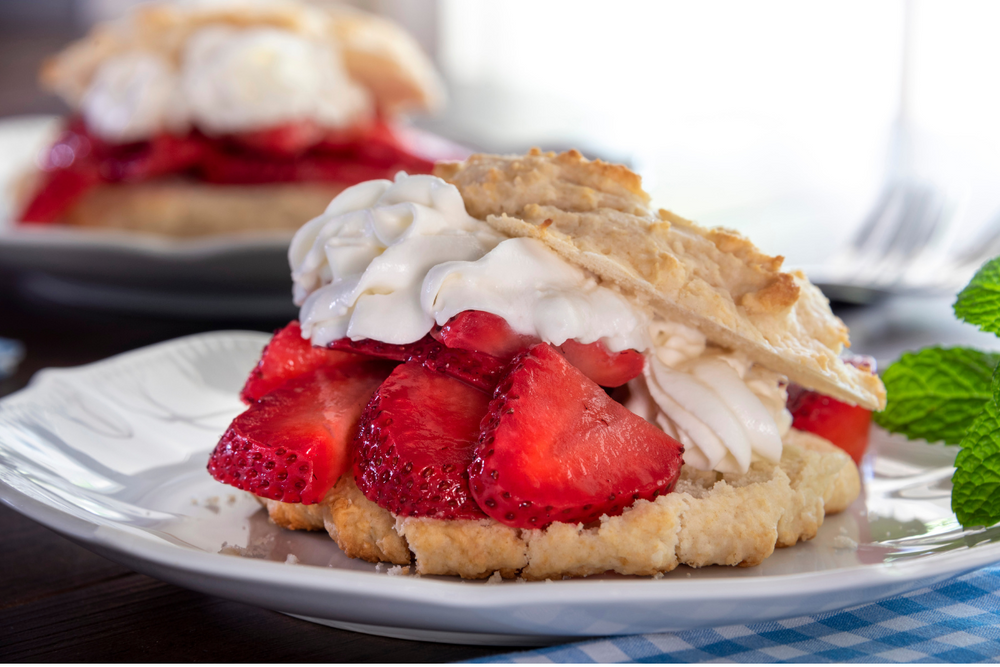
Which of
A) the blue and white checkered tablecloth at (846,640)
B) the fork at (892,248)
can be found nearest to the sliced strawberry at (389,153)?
the fork at (892,248)

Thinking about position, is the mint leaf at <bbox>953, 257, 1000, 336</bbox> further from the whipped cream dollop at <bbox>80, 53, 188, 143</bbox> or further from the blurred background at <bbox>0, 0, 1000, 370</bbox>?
the whipped cream dollop at <bbox>80, 53, 188, 143</bbox>

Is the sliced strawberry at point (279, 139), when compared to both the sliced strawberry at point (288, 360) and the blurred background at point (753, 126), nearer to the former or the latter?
the blurred background at point (753, 126)

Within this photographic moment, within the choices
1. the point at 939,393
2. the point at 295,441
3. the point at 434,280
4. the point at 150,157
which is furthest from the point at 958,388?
the point at 150,157

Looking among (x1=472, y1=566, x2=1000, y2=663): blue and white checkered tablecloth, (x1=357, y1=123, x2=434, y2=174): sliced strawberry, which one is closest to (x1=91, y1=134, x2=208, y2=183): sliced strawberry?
(x1=357, y1=123, x2=434, y2=174): sliced strawberry

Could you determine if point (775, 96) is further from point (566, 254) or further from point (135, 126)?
point (566, 254)

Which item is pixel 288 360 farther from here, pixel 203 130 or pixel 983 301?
pixel 203 130
